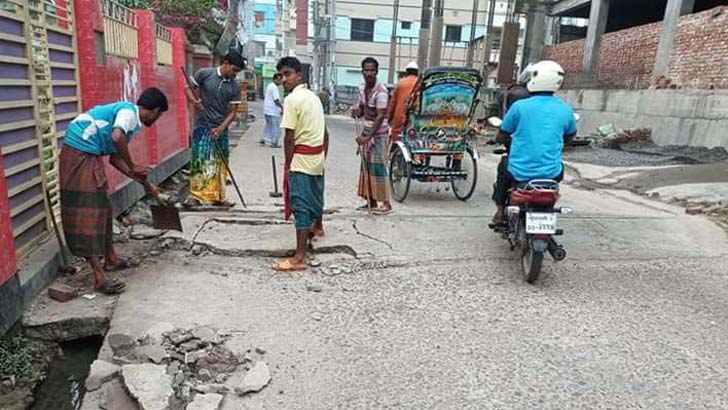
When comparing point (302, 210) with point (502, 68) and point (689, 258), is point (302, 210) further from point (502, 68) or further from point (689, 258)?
point (502, 68)

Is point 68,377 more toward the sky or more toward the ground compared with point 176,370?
more toward the ground

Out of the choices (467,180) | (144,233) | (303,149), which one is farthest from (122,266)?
(467,180)

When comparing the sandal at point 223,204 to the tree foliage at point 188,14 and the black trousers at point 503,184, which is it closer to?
the black trousers at point 503,184

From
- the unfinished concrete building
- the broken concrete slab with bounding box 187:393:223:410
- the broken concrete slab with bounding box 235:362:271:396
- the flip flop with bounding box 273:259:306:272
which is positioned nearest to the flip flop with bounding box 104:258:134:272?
the flip flop with bounding box 273:259:306:272

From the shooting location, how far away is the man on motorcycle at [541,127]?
423 cm

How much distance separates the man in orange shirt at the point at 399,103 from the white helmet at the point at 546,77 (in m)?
2.75

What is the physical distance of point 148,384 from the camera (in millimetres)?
2512

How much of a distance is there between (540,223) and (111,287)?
3114 mm

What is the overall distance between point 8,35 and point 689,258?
5.71 m

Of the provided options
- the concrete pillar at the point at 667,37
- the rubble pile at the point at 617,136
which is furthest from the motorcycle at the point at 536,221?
the concrete pillar at the point at 667,37

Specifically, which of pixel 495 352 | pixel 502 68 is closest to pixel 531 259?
pixel 495 352

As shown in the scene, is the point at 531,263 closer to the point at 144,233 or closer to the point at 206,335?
the point at 206,335

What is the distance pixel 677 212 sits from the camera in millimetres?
6746

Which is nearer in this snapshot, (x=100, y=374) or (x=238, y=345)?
(x=100, y=374)
